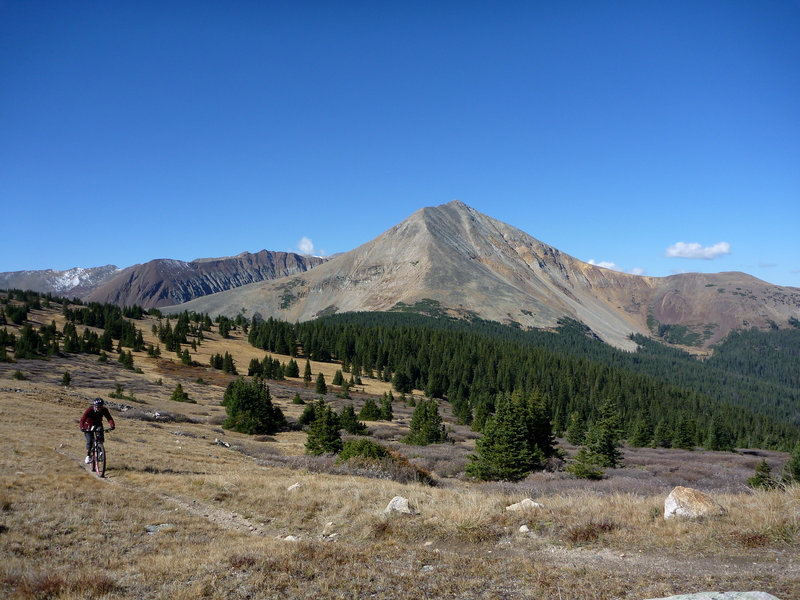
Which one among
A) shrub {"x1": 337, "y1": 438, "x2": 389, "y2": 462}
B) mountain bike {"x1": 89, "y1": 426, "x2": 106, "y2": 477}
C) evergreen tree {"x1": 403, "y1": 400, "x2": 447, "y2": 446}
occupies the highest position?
mountain bike {"x1": 89, "y1": 426, "x2": 106, "y2": 477}

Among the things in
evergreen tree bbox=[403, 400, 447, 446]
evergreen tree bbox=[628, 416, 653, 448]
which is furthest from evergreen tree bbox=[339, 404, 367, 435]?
evergreen tree bbox=[628, 416, 653, 448]

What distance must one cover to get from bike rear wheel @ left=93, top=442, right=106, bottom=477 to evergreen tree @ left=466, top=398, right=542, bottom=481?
19422mm

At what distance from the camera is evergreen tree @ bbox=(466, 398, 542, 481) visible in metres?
25.6

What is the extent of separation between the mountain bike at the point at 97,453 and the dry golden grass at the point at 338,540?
0.57 m

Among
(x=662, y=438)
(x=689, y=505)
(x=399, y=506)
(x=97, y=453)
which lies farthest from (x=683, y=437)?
(x=97, y=453)

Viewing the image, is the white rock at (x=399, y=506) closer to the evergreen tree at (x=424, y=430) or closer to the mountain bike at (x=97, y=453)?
the mountain bike at (x=97, y=453)

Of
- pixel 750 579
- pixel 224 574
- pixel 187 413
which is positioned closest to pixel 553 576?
pixel 750 579

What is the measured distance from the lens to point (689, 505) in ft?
34.0

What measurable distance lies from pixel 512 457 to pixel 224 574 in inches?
862

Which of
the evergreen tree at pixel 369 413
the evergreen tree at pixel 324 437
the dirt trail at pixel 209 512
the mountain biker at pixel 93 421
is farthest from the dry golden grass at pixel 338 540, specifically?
the evergreen tree at pixel 369 413

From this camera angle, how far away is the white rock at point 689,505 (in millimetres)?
10188

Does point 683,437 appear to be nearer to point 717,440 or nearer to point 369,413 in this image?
point 717,440

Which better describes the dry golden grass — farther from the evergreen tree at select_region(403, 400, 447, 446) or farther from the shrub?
the evergreen tree at select_region(403, 400, 447, 446)

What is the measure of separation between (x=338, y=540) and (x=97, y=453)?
1104 cm
